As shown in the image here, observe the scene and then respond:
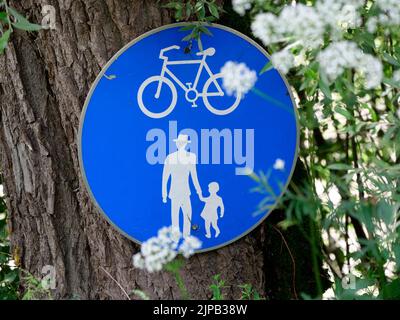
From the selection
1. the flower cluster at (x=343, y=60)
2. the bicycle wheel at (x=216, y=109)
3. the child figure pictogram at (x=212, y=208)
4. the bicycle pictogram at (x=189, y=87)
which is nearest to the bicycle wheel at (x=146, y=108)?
the bicycle pictogram at (x=189, y=87)

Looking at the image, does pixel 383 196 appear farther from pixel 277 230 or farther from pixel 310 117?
pixel 277 230

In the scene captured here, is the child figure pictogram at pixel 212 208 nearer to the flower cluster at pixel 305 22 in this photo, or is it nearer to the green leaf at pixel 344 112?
the green leaf at pixel 344 112

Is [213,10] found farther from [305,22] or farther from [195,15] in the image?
[305,22]

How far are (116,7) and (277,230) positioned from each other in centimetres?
104

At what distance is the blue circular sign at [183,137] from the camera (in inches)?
106

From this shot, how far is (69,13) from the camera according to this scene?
2.81 meters

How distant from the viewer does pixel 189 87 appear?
2.74 metres

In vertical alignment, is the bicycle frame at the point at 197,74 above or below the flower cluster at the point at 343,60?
above

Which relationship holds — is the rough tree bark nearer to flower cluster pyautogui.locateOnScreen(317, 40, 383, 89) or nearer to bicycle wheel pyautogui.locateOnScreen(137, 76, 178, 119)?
bicycle wheel pyautogui.locateOnScreen(137, 76, 178, 119)

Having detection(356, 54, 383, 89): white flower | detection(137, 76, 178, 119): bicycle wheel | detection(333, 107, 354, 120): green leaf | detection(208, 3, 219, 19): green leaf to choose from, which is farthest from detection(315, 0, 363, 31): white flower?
detection(137, 76, 178, 119): bicycle wheel

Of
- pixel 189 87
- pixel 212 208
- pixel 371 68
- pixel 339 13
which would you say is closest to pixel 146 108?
pixel 189 87

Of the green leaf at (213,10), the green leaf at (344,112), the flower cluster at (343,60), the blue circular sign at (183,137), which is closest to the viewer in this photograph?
the flower cluster at (343,60)

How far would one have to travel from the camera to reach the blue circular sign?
2.71m

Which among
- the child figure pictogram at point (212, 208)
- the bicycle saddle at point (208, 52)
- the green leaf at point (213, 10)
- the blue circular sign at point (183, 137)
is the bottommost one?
the child figure pictogram at point (212, 208)
